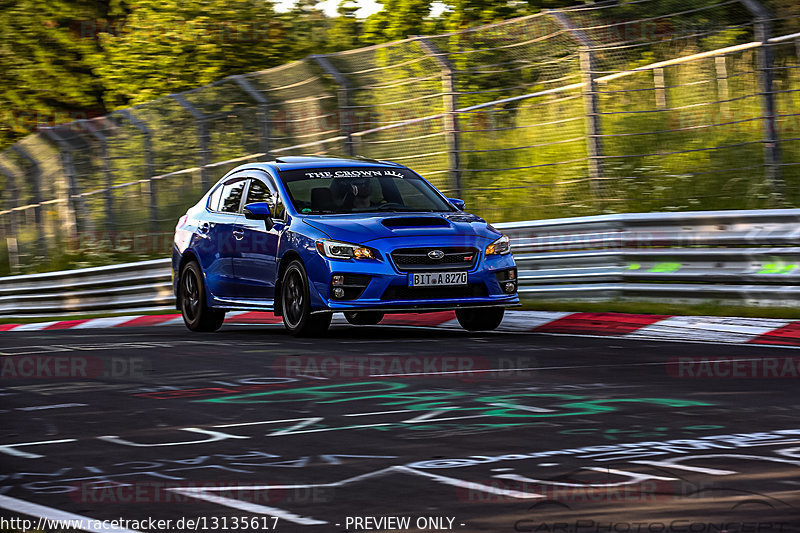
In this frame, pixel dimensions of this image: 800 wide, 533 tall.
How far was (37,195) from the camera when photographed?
27344 millimetres

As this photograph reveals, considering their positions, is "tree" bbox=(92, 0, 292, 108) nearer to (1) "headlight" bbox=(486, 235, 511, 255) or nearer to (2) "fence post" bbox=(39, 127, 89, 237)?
(2) "fence post" bbox=(39, 127, 89, 237)

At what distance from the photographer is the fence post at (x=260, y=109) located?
19.5 meters

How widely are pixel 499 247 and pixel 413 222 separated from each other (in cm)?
78

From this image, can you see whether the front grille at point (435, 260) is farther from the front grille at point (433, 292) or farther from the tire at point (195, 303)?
the tire at point (195, 303)

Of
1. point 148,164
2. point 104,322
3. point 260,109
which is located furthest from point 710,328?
point 148,164

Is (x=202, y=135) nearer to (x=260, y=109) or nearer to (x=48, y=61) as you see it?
(x=260, y=109)

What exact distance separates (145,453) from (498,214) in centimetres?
1171

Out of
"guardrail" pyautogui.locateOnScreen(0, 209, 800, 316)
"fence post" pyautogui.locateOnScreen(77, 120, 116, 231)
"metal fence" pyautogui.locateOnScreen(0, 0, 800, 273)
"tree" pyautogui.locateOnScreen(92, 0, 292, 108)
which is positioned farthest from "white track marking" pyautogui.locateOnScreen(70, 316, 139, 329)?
"tree" pyautogui.locateOnScreen(92, 0, 292, 108)

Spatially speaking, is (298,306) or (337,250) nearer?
(337,250)

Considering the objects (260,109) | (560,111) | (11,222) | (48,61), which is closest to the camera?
(560,111)

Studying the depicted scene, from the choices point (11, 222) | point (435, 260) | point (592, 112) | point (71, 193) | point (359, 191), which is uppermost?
point (592, 112)

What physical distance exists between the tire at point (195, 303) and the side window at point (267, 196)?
1.13 meters

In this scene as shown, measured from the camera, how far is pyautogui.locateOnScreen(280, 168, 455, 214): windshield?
41.9ft

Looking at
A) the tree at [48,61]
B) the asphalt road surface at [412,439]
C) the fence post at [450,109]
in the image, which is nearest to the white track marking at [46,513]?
the asphalt road surface at [412,439]
